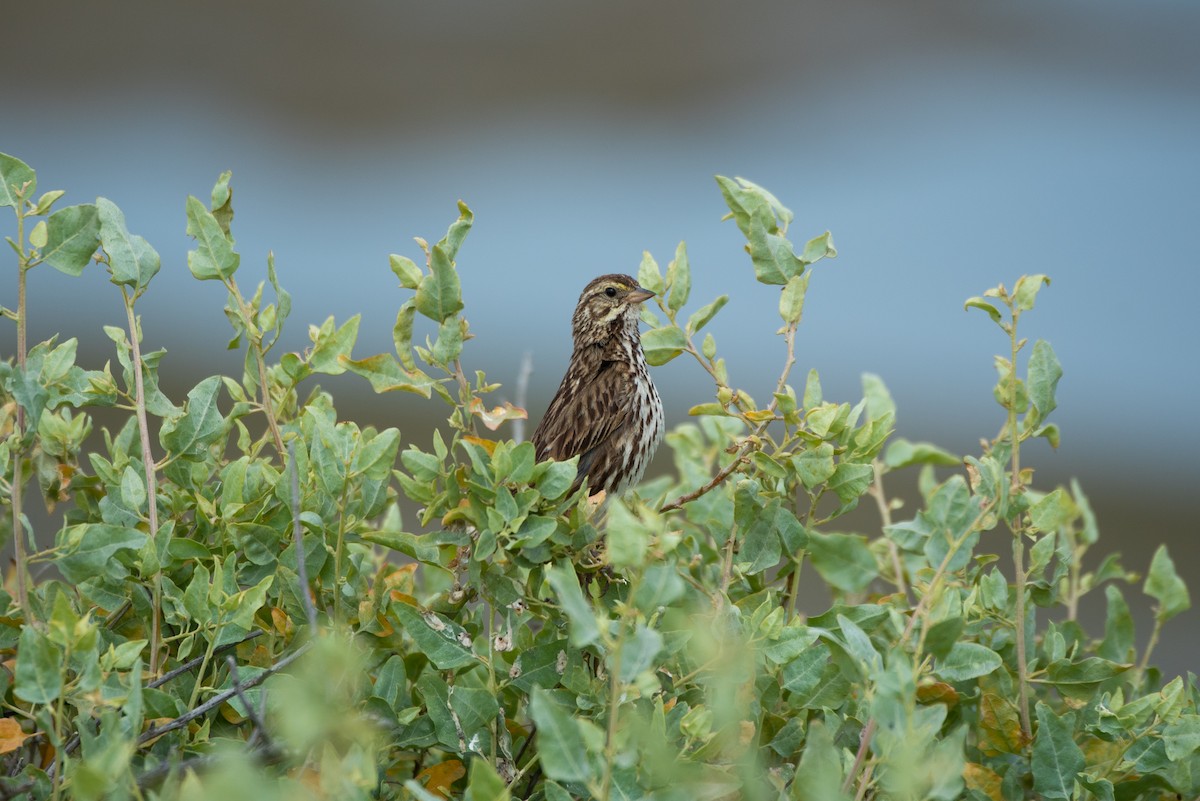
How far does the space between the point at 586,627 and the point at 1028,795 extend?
0.68 meters

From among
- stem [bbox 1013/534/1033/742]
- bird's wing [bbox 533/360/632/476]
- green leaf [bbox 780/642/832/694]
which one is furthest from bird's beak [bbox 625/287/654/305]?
green leaf [bbox 780/642/832/694]

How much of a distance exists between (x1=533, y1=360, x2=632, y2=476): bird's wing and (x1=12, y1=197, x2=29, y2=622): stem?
135cm

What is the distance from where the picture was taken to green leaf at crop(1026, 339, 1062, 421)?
1.37 m

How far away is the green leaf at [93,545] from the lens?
3.79ft

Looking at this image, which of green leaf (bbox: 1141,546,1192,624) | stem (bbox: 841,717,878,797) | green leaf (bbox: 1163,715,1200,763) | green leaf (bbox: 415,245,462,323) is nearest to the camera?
stem (bbox: 841,717,878,797)

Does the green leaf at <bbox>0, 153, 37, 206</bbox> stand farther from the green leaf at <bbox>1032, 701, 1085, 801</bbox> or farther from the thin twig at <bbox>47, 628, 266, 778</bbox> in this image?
the green leaf at <bbox>1032, 701, 1085, 801</bbox>

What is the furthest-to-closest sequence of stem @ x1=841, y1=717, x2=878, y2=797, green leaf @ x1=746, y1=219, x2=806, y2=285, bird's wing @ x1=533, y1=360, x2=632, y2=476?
bird's wing @ x1=533, y1=360, x2=632, y2=476, green leaf @ x1=746, y1=219, x2=806, y2=285, stem @ x1=841, y1=717, x2=878, y2=797

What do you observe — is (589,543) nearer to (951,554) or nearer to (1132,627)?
(951,554)

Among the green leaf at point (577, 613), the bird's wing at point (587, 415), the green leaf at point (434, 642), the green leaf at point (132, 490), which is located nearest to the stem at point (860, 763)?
the green leaf at point (577, 613)

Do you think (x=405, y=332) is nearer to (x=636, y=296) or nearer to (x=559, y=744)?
(x=559, y=744)

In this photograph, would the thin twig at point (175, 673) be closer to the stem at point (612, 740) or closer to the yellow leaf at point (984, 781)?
the stem at point (612, 740)

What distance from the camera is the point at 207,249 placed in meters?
1.35

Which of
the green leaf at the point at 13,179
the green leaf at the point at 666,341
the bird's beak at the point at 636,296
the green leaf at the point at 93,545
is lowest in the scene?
the green leaf at the point at 93,545

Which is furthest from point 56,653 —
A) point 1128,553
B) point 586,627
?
point 1128,553
